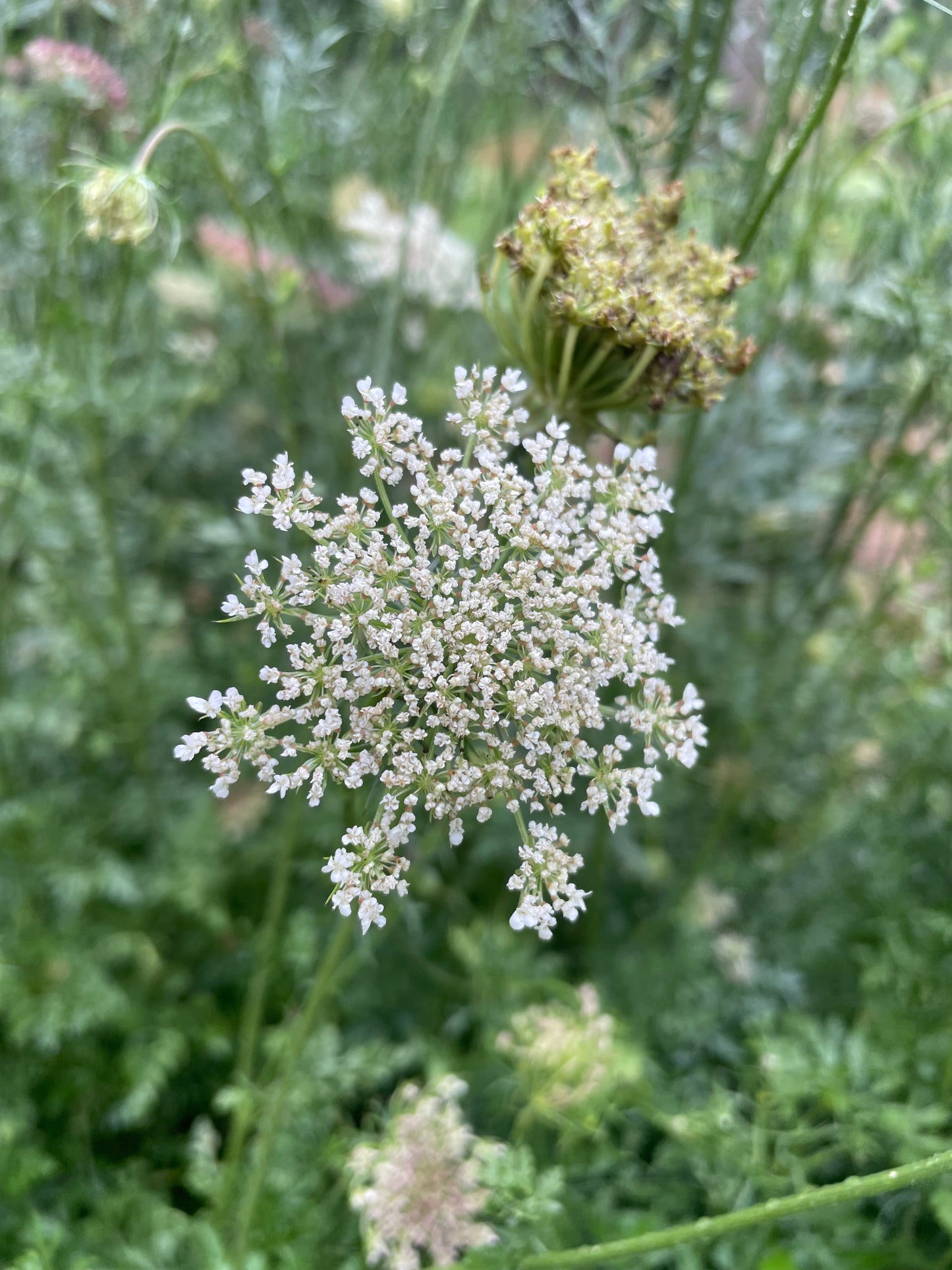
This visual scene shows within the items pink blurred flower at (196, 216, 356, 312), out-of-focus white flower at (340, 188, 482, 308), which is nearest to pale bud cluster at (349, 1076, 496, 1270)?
pink blurred flower at (196, 216, 356, 312)

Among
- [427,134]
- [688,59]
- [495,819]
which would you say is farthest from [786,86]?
[495,819]

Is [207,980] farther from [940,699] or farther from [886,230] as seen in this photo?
[886,230]

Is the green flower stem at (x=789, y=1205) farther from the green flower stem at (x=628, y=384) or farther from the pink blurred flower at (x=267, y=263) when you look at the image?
the pink blurred flower at (x=267, y=263)

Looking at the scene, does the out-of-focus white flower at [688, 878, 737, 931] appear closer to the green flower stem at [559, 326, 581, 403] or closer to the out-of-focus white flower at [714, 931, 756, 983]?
the out-of-focus white flower at [714, 931, 756, 983]

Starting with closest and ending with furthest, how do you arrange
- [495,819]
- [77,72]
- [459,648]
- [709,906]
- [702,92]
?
[459,648] → [702,92] → [77,72] → [495,819] → [709,906]

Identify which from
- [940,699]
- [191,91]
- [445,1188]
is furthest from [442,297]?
[445,1188]

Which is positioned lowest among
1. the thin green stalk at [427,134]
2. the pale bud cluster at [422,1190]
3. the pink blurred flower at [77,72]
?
the pale bud cluster at [422,1190]

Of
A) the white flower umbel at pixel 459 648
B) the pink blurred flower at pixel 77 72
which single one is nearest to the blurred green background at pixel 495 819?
the pink blurred flower at pixel 77 72

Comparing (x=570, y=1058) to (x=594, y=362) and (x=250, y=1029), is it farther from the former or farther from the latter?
(x=594, y=362)
